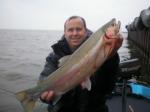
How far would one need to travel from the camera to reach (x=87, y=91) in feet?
13.9

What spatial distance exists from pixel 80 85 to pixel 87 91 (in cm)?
22

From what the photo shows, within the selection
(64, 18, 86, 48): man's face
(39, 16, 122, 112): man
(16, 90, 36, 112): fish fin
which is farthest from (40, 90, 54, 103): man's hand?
(64, 18, 86, 48): man's face

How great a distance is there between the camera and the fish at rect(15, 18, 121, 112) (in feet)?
11.4

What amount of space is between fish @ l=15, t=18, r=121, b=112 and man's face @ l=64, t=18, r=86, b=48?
454 mm

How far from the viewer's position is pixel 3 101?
506 inches

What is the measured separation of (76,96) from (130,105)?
3642mm

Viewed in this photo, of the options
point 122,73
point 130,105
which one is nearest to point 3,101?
point 130,105

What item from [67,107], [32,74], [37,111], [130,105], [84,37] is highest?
[84,37]

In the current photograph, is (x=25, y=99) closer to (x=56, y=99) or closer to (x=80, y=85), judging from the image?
(x=56, y=99)

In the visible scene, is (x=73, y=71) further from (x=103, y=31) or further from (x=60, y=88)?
(x=103, y=31)

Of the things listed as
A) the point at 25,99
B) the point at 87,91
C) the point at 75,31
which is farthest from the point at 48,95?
the point at 75,31

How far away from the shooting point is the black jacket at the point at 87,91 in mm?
4199

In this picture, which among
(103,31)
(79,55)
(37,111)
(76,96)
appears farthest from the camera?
(37,111)

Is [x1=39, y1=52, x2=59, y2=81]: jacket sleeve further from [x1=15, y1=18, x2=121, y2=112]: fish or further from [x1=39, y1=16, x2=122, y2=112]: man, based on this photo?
[x1=15, y1=18, x2=121, y2=112]: fish
